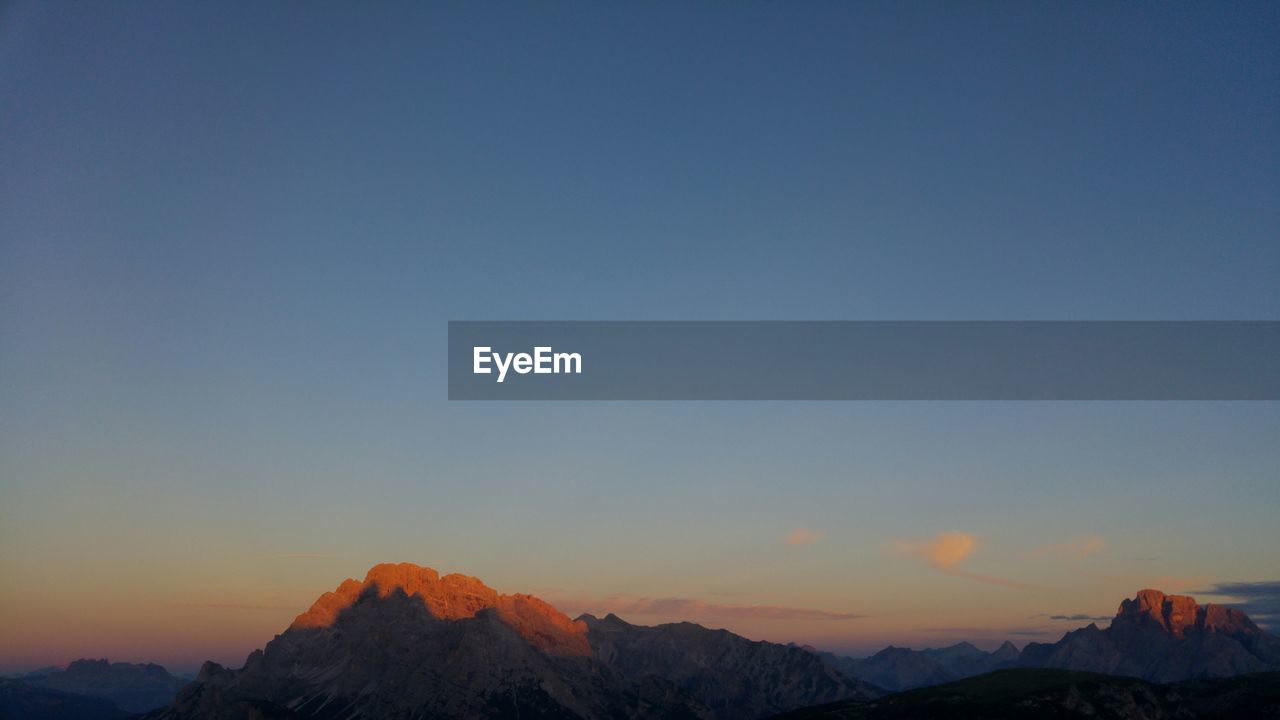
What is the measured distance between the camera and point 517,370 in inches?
5177

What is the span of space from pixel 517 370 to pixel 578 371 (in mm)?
8327

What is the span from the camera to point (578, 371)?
5231 inches
